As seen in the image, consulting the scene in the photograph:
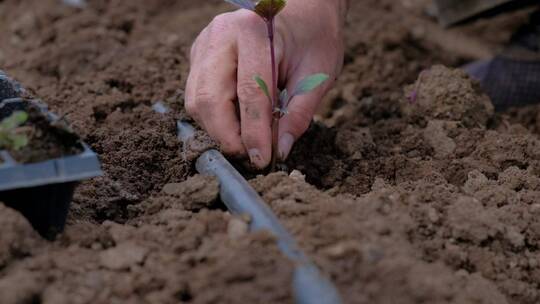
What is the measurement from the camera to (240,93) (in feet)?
5.94

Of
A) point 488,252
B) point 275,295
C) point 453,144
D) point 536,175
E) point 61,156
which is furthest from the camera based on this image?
point 453,144

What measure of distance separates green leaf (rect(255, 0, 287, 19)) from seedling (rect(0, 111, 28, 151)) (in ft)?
2.23

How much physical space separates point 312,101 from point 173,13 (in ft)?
7.31

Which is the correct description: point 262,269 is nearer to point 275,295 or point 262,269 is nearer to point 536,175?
point 275,295

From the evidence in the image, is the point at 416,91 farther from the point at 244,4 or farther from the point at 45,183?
the point at 45,183

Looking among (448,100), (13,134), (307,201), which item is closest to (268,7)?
(307,201)

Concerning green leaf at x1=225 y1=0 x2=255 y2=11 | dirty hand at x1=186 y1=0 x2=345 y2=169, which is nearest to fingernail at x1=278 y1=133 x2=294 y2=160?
dirty hand at x1=186 y1=0 x2=345 y2=169

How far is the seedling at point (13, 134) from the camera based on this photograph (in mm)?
1321

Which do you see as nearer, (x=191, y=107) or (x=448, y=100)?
(x=191, y=107)

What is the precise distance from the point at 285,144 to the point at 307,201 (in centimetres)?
39

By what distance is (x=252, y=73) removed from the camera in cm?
183

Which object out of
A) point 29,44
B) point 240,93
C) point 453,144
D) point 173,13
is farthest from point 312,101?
point 173,13

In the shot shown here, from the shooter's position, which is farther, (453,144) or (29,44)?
(29,44)

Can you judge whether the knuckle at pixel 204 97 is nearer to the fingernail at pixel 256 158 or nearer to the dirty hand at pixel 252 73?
the dirty hand at pixel 252 73
